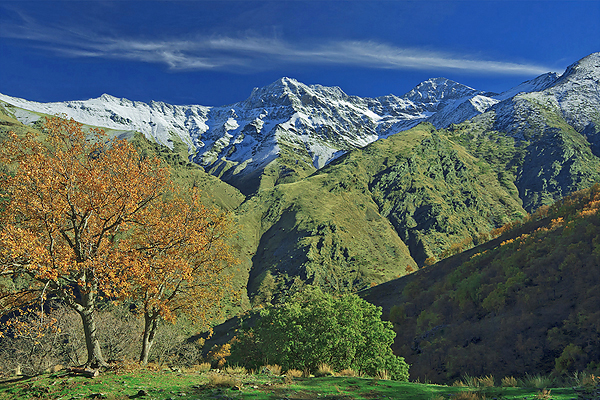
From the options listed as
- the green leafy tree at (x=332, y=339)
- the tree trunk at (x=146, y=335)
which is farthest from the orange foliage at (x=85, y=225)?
the green leafy tree at (x=332, y=339)

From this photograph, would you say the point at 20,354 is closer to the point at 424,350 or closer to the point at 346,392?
the point at 346,392

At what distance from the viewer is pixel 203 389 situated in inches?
531

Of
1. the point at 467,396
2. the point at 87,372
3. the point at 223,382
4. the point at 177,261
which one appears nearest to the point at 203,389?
the point at 223,382

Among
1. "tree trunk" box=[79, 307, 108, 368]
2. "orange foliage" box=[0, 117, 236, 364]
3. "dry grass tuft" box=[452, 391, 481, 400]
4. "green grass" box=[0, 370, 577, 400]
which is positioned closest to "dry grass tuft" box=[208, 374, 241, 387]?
"green grass" box=[0, 370, 577, 400]

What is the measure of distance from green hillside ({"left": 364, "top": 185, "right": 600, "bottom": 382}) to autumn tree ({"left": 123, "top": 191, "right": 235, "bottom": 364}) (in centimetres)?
3732

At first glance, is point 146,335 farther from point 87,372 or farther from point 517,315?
point 517,315

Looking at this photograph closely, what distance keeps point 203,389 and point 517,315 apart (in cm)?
5401

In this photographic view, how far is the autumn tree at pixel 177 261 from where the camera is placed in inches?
699

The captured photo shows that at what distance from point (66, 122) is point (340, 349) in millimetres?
26383

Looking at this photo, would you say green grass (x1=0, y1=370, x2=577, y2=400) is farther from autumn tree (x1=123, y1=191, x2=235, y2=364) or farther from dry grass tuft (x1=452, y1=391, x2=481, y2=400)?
autumn tree (x1=123, y1=191, x2=235, y2=364)

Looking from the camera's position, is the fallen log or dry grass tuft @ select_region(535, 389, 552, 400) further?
the fallen log

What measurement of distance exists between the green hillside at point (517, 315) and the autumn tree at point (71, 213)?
42.9 m

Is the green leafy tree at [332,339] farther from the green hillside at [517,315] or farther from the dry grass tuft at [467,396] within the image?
the green hillside at [517,315]

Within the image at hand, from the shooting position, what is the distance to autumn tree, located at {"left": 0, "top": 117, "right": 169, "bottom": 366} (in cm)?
1504
